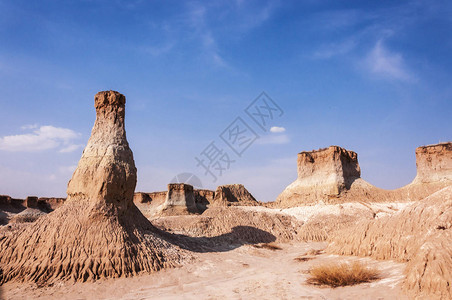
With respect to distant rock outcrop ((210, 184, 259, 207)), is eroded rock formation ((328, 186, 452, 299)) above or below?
below

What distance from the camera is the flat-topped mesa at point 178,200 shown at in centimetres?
3700

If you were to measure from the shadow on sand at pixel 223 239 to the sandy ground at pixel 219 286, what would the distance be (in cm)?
197

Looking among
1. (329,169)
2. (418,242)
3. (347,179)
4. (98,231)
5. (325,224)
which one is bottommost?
(325,224)

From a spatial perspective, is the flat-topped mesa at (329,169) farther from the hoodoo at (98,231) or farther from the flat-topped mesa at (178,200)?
the hoodoo at (98,231)

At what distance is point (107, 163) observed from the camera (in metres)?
10.6

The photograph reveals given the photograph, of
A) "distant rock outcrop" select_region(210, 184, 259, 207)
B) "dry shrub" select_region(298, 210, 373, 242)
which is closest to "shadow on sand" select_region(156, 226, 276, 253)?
"dry shrub" select_region(298, 210, 373, 242)

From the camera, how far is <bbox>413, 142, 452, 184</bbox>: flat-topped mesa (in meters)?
26.6

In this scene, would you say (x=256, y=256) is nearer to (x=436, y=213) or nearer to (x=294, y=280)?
(x=294, y=280)

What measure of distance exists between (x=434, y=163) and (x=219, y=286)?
2742 centimetres

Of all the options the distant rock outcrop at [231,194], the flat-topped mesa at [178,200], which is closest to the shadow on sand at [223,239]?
the flat-topped mesa at [178,200]

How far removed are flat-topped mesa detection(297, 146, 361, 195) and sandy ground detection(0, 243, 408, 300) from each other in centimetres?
1865

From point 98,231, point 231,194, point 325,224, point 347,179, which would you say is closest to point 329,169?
point 347,179

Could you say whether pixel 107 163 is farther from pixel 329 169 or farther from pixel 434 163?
pixel 434 163

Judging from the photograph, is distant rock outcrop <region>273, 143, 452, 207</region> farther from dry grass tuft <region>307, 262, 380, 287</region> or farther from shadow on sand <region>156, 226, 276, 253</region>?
dry grass tuft <region>307, 262, 380, 287</region>
